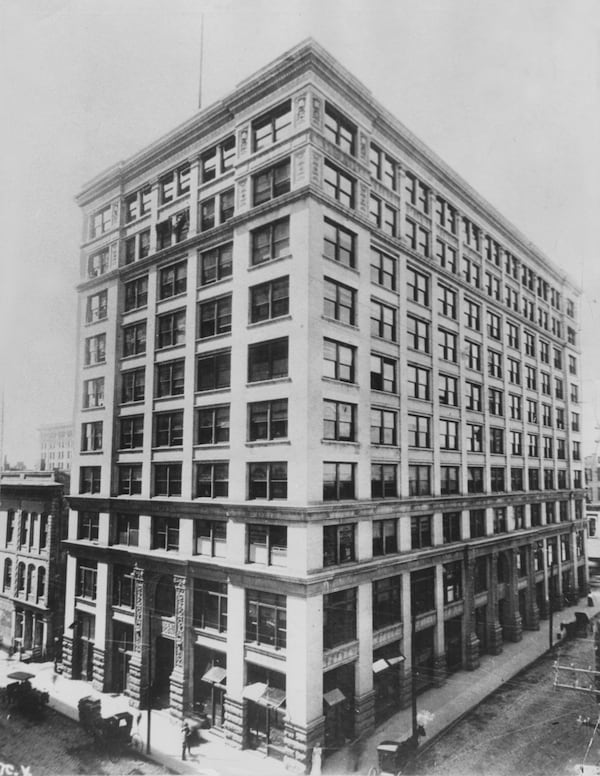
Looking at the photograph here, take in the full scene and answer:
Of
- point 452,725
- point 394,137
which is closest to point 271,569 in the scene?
point 452,725

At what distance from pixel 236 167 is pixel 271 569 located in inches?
768

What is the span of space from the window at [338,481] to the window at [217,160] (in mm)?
16503

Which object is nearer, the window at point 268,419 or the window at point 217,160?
the window at point 268,419

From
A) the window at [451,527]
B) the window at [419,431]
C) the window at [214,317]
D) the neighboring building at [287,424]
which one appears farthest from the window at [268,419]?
the window at [451,527]

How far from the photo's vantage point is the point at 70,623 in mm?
32688

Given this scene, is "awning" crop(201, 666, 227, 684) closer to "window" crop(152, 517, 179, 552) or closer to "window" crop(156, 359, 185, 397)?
"window" crop(152, 517, 179, 552)

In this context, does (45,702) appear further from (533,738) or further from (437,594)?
(533,738)

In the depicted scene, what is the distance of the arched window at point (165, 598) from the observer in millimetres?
28480

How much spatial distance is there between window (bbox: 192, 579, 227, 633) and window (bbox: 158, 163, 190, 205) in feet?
69.6

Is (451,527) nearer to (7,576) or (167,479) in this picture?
(167,479)

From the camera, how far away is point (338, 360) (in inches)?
1012

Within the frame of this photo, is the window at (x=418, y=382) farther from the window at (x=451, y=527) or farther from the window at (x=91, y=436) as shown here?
the window at (x=91, y=436)

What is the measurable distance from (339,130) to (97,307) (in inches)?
722

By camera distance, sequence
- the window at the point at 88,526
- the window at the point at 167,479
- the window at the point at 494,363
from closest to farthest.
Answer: the window at the point at 167,479 → the window at the point at 88,526 → the window at the point at 494,363
